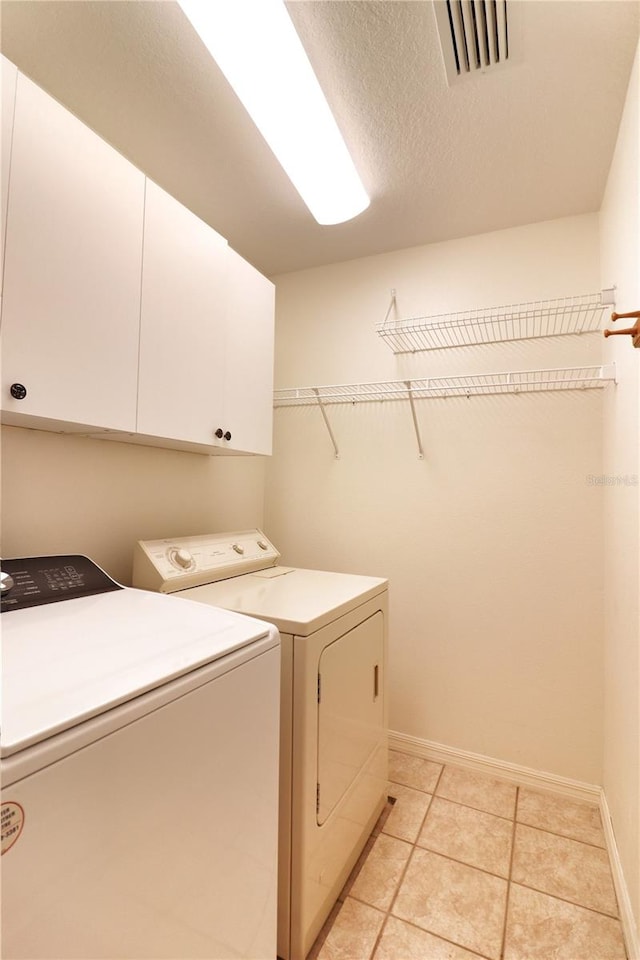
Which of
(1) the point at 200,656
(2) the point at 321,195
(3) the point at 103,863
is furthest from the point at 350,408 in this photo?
(3) the point at 103,863

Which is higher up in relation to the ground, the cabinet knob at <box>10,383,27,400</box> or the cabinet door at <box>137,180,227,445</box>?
the cabinet door at <box>137,180,227,445</box>

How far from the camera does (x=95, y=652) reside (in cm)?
86

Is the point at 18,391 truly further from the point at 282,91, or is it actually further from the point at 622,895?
the point at 622,895

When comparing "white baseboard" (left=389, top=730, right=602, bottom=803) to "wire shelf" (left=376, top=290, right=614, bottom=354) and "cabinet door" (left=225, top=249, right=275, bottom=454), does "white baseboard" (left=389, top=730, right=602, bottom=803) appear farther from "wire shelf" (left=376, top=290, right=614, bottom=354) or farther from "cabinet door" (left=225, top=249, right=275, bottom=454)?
"wire shelf" (left=376, top=290, right=614, bottom=354)

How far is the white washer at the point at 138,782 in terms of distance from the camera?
587mm

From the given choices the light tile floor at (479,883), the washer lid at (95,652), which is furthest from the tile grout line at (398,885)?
the washer lid at (95,652)

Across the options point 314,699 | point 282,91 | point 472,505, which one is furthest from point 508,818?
point 282,91

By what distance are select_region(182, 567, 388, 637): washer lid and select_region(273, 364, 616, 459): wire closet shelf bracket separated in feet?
2.81

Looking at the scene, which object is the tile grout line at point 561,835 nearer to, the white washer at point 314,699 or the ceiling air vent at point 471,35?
the white washer at point 314,699

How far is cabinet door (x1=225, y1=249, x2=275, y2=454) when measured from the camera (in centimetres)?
187

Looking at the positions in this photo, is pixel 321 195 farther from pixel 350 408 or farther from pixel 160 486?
pixel 160 486

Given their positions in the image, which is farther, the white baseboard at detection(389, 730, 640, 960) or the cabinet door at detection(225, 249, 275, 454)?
the cabinet door at detection(225, 249, 275, 454)

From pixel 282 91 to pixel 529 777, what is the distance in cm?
285

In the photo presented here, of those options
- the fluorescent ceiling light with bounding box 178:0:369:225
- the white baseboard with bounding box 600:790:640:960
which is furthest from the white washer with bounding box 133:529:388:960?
the fluorescent ceiling light with bounding box 178:0:369:225
